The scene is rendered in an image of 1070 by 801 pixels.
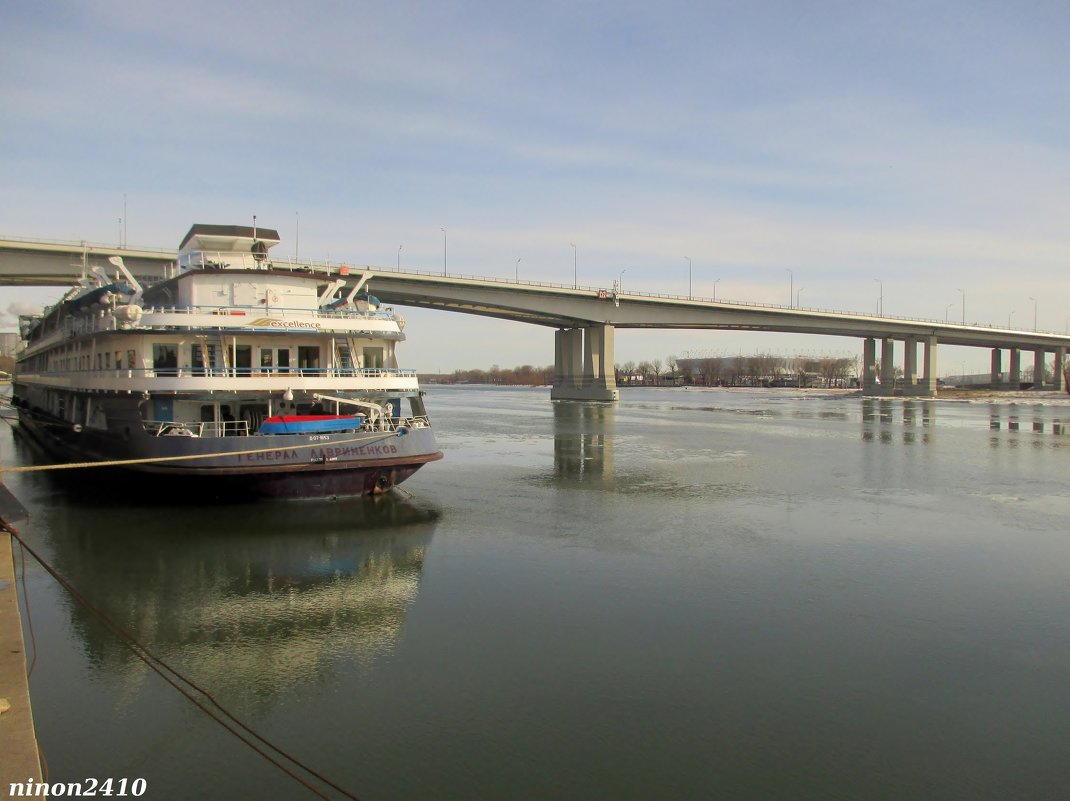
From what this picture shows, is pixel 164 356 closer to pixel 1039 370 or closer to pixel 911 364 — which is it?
pixel 911 364

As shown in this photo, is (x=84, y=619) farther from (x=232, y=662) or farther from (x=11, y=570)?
(x=232, y=662)

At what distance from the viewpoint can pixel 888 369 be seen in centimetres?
11388

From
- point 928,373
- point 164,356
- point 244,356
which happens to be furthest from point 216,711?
point 928,373

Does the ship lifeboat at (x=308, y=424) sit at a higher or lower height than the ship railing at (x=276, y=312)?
lower

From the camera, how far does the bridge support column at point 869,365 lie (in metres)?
117

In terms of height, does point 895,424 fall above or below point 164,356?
below

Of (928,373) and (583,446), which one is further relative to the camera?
(928,373)

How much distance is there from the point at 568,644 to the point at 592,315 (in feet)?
257

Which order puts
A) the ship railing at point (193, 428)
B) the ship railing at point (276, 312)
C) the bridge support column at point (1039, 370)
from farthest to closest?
the bridge support column at point (1039, 370) < the ship railing at point (276, 312) < the ship railing at point (193, 428)

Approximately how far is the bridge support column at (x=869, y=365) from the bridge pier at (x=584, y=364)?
1817 inches

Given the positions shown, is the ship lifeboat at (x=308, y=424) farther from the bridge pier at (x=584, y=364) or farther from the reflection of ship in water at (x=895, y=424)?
the bridge pier at (x=584, y=364)

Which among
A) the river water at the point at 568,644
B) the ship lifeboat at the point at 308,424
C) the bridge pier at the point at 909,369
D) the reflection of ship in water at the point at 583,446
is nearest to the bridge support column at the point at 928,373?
the bridge pier at the point at 909,369

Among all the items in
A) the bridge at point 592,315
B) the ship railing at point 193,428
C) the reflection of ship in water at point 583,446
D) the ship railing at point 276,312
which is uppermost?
the bridge at point 592,315

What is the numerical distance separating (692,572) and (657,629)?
3627mm
